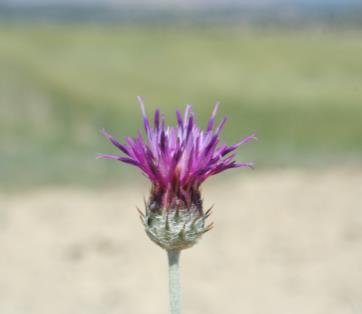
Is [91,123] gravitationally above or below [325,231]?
above

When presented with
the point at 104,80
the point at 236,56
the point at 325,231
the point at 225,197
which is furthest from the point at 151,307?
the point at 236,56

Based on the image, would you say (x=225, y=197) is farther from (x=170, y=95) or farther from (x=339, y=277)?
(x=170, y=95)

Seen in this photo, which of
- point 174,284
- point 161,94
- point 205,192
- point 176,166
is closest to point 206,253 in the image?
point 205,192

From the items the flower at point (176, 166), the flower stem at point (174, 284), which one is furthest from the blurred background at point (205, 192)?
the flower stem at point (174, 284)

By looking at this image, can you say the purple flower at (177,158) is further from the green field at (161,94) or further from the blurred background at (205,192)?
the green field at (161,94)

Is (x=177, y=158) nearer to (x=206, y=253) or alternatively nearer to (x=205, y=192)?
(x=206, y=253)

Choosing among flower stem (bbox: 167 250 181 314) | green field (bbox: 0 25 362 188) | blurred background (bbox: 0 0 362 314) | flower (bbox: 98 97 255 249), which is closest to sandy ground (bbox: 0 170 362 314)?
blurred background (bbox: 0 0 362 314)
